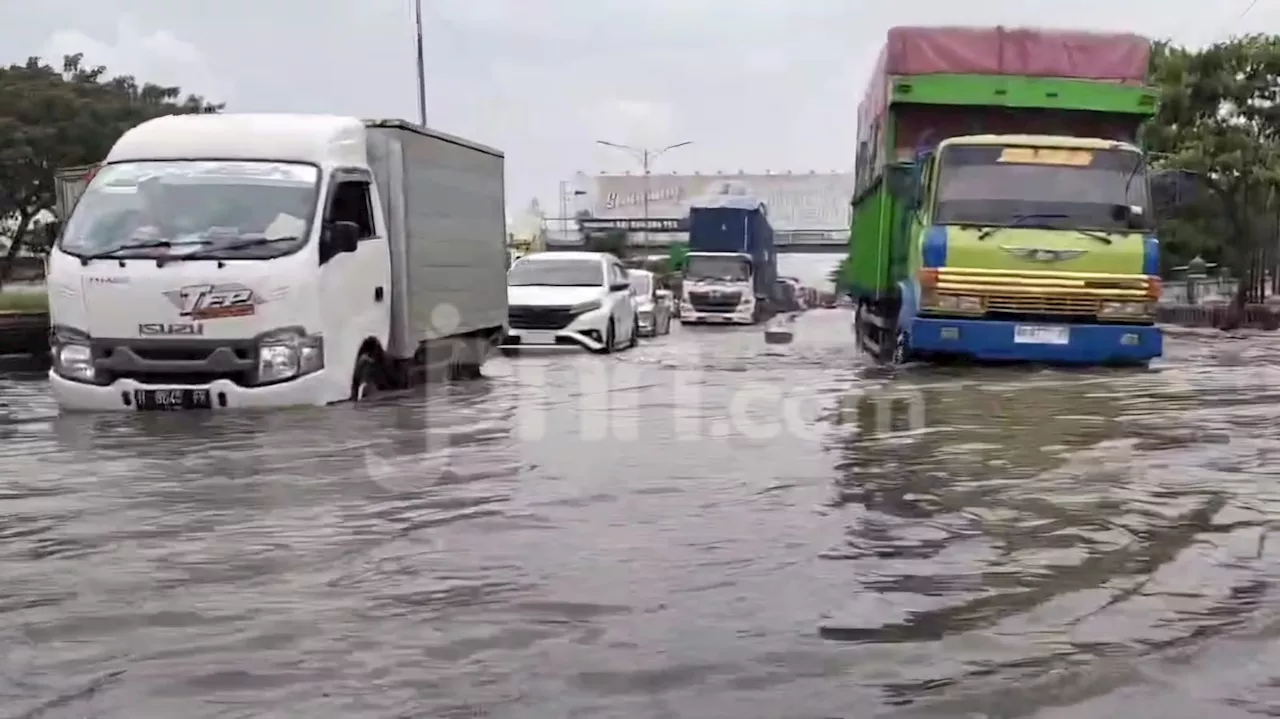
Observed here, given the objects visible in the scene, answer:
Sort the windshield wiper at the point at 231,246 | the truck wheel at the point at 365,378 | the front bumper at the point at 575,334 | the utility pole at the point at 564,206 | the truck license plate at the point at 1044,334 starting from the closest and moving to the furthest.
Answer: the windshield wiper at the point at 231,246 < the truck wheel at the point at 365,378 < the truck license plate at the point at 1044,334 < the front bumper at the point at 575,334 < the utility pole at the point at 564,206

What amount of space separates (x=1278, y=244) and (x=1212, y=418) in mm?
35206

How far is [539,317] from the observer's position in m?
17.3

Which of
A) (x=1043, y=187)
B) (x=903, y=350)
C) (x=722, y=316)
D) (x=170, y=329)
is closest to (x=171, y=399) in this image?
(x=170, y=329)

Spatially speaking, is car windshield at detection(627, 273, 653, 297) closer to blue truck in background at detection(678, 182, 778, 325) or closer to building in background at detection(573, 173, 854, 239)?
blue truck in background at detection(678, 182, 778, 325)

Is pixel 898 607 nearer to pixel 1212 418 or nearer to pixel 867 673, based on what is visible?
pixel 867 673

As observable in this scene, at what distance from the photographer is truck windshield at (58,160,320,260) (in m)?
8.88

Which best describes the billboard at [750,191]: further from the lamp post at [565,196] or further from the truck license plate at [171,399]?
the truck license plate at [171,399]

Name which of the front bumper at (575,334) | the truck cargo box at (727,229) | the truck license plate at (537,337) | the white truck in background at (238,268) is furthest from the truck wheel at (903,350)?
the truck cargo box at (727,229)

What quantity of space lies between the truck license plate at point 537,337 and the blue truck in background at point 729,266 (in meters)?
16.0

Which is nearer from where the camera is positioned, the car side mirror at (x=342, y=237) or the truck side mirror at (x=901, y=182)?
the car side mirror at (x=342, y=237)

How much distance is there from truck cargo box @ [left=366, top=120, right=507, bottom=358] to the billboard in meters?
69.6

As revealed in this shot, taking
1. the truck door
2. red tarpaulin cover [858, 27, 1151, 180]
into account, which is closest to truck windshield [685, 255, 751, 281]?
red tarpaulin cover [858, 27, 1151, 180]

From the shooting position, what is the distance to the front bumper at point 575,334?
677 inches

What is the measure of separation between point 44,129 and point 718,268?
50.2 ft
